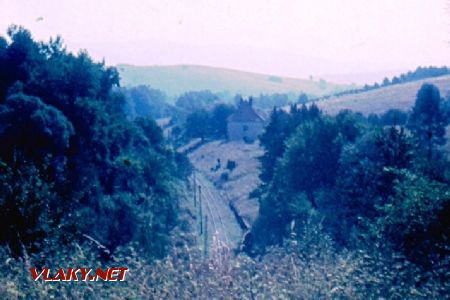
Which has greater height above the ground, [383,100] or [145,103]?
[145,103]

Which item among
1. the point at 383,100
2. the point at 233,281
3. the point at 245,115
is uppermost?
the point at 383,100

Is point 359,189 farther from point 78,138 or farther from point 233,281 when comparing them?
point 233,281

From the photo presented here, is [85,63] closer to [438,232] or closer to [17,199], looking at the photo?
[17,199]

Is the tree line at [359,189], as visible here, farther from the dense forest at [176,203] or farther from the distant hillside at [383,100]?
the distant hillside at [383,100]

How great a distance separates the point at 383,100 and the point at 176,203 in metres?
69.7

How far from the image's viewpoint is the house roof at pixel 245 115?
290ft

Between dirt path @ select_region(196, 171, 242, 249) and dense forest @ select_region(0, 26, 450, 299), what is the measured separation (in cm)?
212

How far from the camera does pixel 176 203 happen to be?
34719mm

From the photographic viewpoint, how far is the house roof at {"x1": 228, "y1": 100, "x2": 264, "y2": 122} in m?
88.5

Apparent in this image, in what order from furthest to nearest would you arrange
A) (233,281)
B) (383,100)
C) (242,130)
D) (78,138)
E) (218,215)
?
(383,100)
(242,130)
(218,215)
(78,138)
(233,281)

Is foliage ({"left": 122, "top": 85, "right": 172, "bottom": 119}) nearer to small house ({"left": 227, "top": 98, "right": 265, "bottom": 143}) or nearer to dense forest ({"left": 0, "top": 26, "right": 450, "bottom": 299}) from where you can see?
small house ({"left": 227, "top": 98, "right": 265, "bottom": 143})

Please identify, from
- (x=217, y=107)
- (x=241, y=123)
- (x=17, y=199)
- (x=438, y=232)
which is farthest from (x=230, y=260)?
(x=217, y=107)

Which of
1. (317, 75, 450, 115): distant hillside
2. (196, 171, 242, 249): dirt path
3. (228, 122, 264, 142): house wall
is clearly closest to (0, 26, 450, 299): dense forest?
(196, 171, 242, 249): dirt path

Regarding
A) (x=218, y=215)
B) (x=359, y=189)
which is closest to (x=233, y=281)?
(x=359, y=189)
